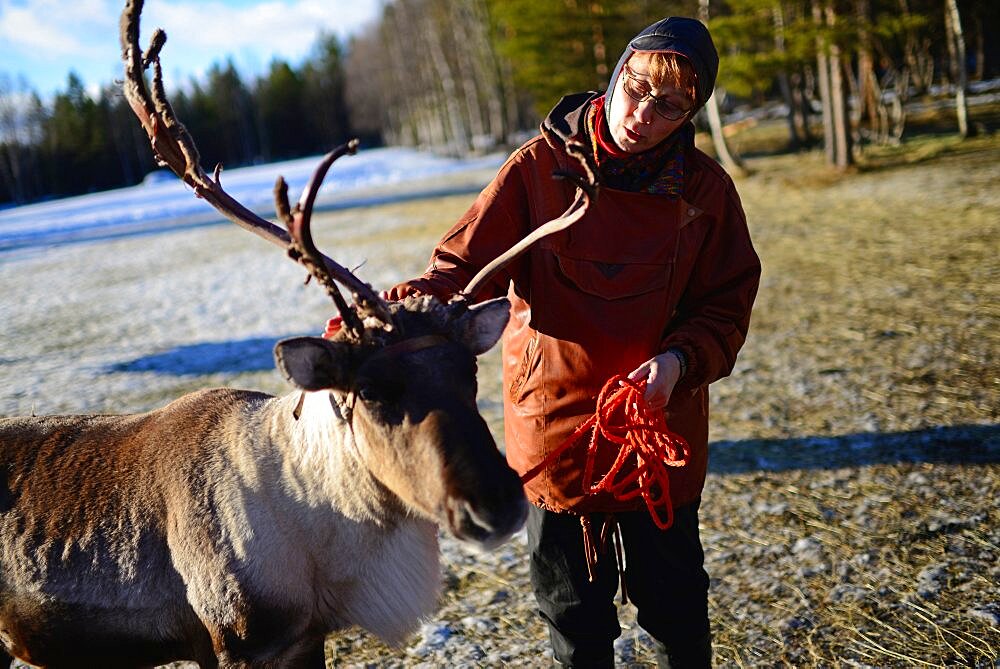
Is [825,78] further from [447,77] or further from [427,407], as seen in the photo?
[447,77]

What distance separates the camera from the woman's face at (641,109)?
7.03 ft

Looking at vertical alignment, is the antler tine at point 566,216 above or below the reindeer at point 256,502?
A: above

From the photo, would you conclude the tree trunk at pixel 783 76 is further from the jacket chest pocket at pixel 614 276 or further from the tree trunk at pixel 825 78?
the jacket chest pocket at pixel 614 276

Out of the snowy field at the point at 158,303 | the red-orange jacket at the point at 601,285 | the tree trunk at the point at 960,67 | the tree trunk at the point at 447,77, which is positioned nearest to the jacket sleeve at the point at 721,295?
the red-orange jacket at the point at 601,285

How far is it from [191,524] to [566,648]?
4.38 ft

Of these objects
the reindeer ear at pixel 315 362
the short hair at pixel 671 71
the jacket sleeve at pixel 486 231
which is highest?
the short hair at pixel 671 71

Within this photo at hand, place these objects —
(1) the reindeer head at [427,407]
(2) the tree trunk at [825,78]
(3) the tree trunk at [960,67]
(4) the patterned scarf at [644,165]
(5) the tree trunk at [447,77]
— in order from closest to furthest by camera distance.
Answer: (1) the reindeer head at [427,407]
(4) the patterned scarf at [644,165]
(2) the tree trunk at [825,78]
(3) the tree trunk at [960,67]
(5) the tree trunk at [447,77]

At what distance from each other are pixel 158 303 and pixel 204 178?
988cm

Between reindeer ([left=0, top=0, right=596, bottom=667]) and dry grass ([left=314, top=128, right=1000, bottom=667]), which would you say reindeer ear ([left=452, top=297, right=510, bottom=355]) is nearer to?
reindeer ([left=0, top=0, right=596, bottom=667])

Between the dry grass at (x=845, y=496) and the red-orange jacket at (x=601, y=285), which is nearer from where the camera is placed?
the red-orange jacket at (x=601, y=285)

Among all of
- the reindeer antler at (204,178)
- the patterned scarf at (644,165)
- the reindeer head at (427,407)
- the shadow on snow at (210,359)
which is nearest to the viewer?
the reindeer head at (427,407)

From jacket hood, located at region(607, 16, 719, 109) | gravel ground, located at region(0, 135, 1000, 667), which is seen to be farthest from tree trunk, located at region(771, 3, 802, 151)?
jacket hood, located at region(607, 16, 719, 109)

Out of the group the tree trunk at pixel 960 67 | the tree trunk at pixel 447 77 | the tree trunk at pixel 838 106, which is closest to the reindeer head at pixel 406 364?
the tree trunk at pixel 838 106

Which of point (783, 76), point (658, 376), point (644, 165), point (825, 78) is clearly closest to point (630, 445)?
point (658, 376)
